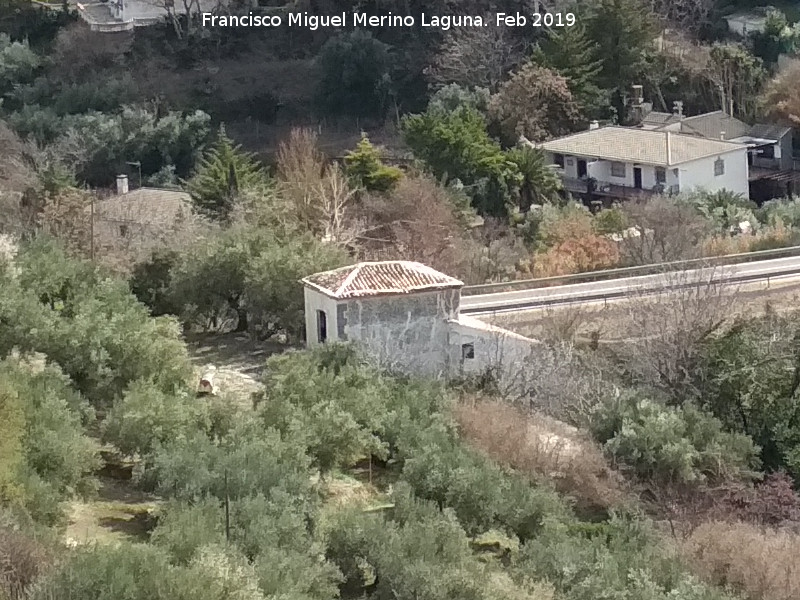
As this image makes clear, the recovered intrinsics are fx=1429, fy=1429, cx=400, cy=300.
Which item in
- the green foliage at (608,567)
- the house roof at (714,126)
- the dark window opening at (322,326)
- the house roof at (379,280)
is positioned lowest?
the green foliage at (608,567)

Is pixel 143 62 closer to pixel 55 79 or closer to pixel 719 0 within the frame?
pixel 55 79

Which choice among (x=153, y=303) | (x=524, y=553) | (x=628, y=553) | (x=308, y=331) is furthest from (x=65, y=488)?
(x=153, y=303)

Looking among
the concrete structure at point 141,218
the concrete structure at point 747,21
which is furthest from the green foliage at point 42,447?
the concrete structure at point 747,21

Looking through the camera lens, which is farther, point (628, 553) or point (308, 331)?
point (308, 331)

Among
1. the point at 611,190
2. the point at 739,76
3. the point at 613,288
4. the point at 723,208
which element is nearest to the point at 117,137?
the point at 611,190

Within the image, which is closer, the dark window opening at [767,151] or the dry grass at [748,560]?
the dry grass at [748,560]

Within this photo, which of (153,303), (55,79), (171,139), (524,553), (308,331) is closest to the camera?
(524,553)

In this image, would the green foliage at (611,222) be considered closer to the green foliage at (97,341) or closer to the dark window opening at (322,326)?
the dark window opening at (322,326)

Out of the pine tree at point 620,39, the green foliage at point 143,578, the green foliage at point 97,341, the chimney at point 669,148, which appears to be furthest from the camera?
the pine tree at point 620,39
